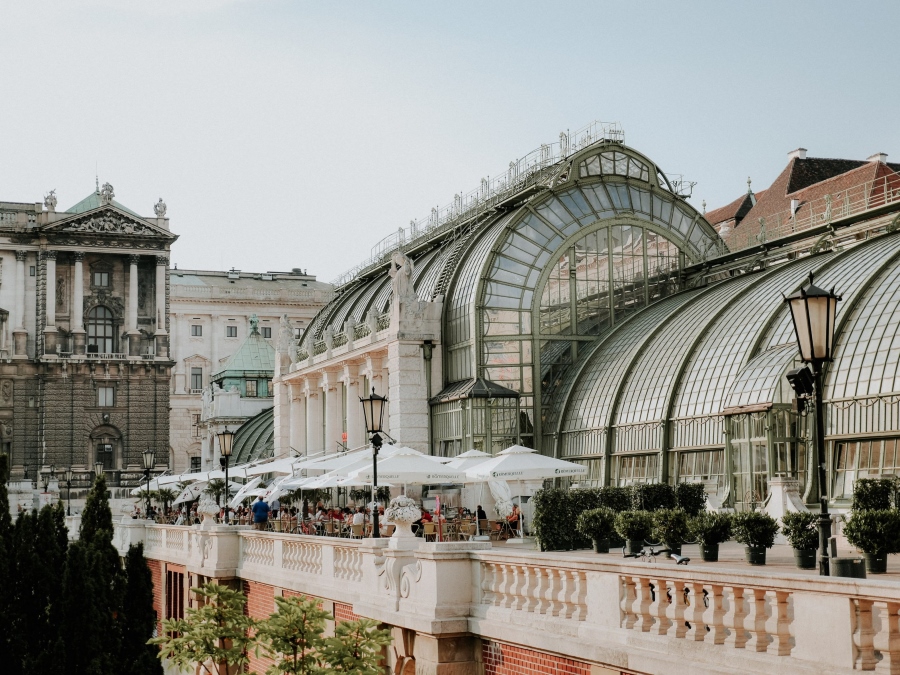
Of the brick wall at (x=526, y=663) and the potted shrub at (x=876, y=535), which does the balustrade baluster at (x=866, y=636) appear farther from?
the potted shrub at (x=876, y=535)

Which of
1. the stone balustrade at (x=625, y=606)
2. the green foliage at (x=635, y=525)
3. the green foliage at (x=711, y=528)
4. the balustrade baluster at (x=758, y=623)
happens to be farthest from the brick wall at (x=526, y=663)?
the green foliage at (x=635, y=525)

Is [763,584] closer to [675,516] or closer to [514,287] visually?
[675,516]

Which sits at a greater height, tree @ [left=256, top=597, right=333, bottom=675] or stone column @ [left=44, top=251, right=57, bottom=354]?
stone column @ [left=44, top=251, right=57, bottom=354]

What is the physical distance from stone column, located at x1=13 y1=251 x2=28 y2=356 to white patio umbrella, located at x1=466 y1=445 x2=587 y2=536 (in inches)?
3218

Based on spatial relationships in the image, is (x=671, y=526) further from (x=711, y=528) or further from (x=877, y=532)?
(x=877, y=532)

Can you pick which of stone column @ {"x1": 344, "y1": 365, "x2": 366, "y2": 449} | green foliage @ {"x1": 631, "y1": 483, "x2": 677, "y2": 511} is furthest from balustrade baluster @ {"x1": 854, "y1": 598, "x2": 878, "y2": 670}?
stone column @ {"x1": 344, "y1": 365, "x2": 366, "y2": 449}

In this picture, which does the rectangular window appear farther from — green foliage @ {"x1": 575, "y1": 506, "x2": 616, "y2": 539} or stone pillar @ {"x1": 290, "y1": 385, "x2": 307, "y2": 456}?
green foliage @ {"x1": 575, "y1": 506, "x2": 616, "y2": 539}

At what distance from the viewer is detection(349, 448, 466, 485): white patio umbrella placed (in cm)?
3206

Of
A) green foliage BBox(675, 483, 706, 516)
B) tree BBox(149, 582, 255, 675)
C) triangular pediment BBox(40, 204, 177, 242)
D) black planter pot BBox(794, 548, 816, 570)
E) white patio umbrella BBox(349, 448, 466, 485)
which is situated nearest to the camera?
black planter pot BBox(794, 548, 816, 570)

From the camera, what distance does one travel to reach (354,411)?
→ 169ft

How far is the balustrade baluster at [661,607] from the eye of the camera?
1244 cm

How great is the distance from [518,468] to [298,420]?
30.5m

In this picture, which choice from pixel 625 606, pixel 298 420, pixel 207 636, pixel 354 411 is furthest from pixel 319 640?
pixel 298 420

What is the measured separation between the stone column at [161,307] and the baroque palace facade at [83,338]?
9 centimetres
